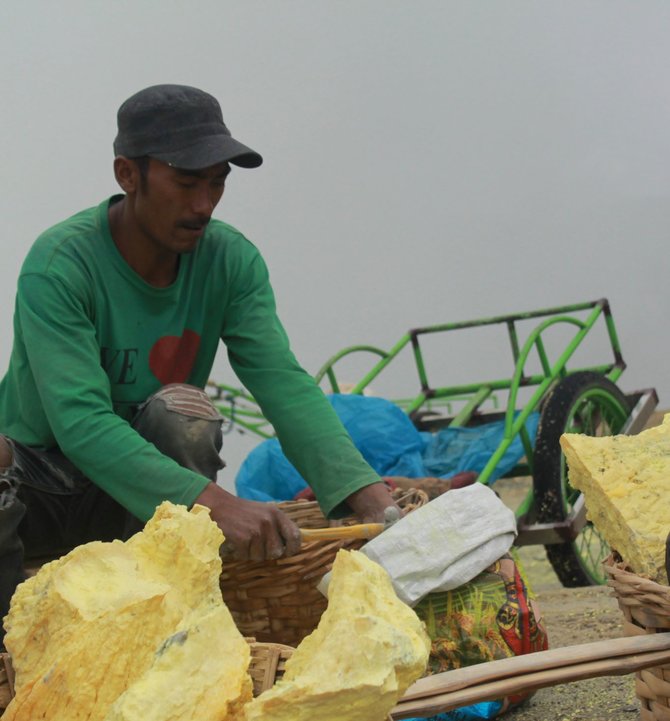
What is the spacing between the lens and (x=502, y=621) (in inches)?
84.5

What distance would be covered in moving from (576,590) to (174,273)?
1.74 metres

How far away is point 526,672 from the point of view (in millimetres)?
1530

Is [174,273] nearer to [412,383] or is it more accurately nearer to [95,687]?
[95,687]

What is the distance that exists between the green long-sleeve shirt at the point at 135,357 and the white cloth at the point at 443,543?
0.33 meters

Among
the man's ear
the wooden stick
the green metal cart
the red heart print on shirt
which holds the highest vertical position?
the man's ear

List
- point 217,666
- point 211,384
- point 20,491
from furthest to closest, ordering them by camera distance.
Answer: point 211,384, point 20,491, point 217,666

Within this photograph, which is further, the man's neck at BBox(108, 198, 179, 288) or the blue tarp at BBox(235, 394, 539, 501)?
the blue tarp at BBox(235, 394, 539, 501)

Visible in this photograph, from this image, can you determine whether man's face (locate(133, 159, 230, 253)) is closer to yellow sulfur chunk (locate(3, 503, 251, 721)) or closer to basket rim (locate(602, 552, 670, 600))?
yellow sulfur chunk (locate(3, 503, 251, 721))

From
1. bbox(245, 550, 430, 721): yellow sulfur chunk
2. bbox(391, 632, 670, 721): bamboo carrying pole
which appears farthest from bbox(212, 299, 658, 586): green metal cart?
bbox(245, 550, 430, 721): yellow sulfur chunk

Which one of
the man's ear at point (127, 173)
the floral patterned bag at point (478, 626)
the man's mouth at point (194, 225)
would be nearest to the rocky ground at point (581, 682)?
the floral patterned bag at point (478, 626)

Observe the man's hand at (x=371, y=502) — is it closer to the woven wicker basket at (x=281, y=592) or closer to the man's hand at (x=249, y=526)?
the woven wicker basket at (x=281, y=592)

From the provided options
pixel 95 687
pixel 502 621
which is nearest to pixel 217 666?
pixel 95 687

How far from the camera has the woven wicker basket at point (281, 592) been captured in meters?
2.31

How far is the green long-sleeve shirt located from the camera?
7.22 ft
